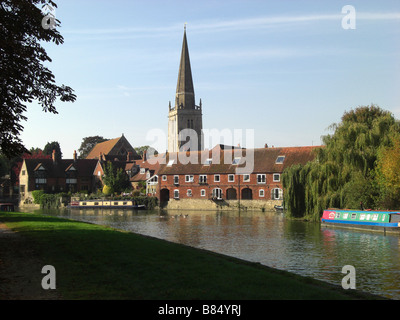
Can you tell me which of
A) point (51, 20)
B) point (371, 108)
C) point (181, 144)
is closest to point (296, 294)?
point (51, 20)

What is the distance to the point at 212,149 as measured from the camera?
275 feet

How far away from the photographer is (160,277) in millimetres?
13305

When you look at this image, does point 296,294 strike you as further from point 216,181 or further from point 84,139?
point 84,139

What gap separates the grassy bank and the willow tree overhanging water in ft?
88.1

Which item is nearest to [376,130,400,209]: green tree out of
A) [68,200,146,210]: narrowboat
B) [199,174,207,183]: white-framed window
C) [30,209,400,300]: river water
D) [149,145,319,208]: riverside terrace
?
[30,209,400,300]: river water

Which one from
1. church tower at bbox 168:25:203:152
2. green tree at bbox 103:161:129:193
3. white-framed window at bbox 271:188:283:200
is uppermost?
church tower at bbox 168:25:203:152

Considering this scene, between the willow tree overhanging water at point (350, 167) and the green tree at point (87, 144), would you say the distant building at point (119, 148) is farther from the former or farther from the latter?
the willow tree overhanging water at point (350, 167)

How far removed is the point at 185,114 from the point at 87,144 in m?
36.8

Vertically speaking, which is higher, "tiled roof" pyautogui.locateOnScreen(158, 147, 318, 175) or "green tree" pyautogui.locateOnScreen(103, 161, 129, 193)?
"tiled roof" pyautogui.locateOnScreen(158, 147, 318, 175)

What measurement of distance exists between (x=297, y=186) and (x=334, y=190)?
538 centimetres

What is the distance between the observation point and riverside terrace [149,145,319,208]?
72188 millimetres

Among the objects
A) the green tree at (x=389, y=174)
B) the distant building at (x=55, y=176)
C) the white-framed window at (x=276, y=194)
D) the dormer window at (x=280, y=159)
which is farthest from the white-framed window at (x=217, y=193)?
the distant building at (x=55, y=176)

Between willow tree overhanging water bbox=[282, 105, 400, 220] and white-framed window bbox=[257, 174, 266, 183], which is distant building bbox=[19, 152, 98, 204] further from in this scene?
willow tree overhanging water bbox=[282, 105, 400, 220]

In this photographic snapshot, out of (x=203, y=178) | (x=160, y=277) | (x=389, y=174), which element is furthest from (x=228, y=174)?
(x=160, y=277)
